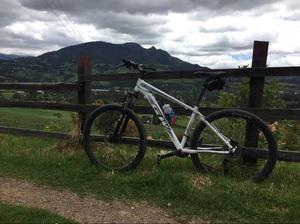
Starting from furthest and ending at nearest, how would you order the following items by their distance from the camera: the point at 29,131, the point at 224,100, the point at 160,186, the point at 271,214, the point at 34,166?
the point at 224,100
the point at 29,131
the point at 34,166
the point at 160,186
the point at 271,214

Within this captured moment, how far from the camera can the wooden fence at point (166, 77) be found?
5974mm

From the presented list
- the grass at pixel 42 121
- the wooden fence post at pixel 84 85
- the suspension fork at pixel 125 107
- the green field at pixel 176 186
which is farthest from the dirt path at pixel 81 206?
the grass at pixel 42 121

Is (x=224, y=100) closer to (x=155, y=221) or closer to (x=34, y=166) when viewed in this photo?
(x=34, y=166)

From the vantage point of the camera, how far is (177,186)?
5.58 m

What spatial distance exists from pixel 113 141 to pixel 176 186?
71.8 inches

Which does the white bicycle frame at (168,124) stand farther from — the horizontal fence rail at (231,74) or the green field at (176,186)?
the horizontal fence rail at (231,74)

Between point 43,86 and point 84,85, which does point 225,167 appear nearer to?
point 84,85

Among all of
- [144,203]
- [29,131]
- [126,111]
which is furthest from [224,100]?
[144,203]

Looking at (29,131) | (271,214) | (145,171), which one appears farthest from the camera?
(29,131)

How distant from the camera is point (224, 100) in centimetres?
1984

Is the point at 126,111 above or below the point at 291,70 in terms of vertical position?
below

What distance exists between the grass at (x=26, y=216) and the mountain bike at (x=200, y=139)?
197cm

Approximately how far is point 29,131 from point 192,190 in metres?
5.11

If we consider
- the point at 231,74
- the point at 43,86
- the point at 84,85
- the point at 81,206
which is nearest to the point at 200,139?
the point at 231,74
